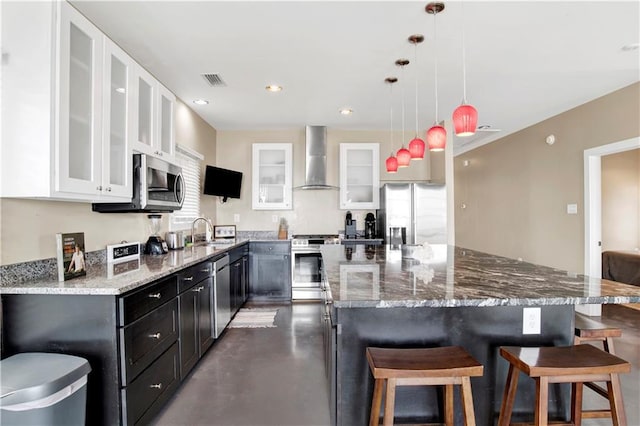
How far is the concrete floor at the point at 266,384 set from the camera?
2062mm

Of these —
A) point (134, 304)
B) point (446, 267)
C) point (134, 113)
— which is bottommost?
point (134, 304)

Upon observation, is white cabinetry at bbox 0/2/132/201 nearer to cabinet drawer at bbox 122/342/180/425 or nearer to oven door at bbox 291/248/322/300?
cabinet drawer at bbox 122/342/180/425

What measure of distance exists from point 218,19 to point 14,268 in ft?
6.45

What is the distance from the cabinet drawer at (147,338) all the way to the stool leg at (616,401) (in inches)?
88.4

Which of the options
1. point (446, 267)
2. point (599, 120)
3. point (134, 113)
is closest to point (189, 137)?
point (134, 113)

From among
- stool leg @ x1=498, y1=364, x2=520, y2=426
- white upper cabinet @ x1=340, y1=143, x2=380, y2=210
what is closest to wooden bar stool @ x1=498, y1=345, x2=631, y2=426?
stool leg @ x1=498, y1=364, x2=520, y2=426

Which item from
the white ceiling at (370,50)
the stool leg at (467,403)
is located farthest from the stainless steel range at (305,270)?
the stool leg at (467,403)

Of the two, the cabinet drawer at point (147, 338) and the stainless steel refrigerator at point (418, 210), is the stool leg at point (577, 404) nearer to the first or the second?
the cabinet drawer at point (147, 338)

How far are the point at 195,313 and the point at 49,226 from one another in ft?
3.79

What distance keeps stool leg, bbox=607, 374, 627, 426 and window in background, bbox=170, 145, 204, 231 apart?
149 inches

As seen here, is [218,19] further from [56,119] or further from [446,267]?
[446,267]

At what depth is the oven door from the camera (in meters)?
4.63

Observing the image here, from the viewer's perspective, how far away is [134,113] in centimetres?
244

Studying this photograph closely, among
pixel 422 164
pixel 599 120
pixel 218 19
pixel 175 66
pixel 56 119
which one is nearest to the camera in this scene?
pixel 56 119
